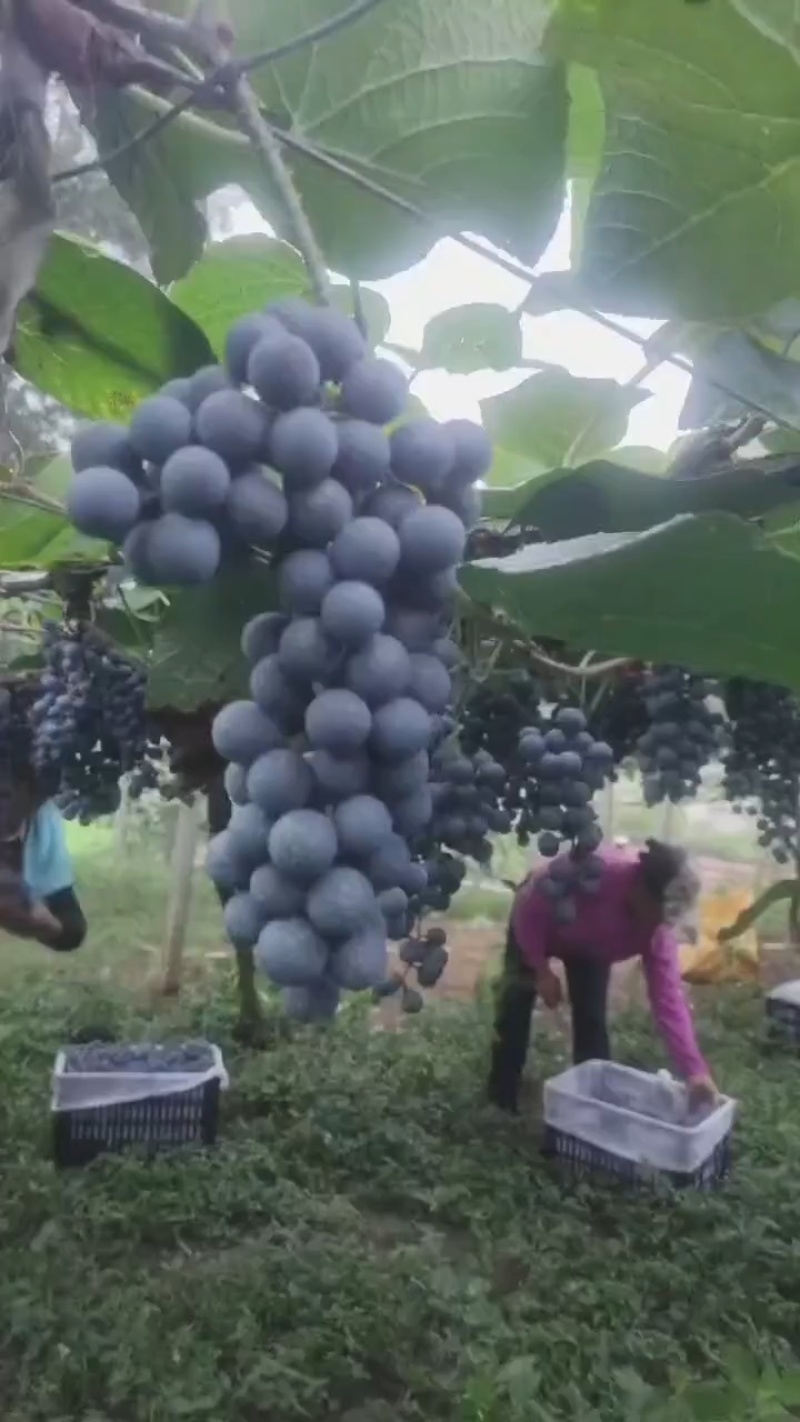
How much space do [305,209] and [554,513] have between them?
0.23m

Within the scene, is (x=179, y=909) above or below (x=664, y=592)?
below

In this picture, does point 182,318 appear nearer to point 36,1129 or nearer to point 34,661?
point 34,661

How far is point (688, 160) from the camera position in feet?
2.20

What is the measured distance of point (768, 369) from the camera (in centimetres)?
87

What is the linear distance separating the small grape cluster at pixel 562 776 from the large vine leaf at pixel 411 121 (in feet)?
3.19

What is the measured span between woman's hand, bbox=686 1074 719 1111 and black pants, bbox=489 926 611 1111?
42 centimetres

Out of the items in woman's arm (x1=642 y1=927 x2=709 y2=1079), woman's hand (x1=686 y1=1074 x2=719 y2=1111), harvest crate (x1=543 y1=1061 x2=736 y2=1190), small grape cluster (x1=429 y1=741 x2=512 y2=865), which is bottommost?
harvest crate (x1=543 y1=1061 x2=736 y2=1190)

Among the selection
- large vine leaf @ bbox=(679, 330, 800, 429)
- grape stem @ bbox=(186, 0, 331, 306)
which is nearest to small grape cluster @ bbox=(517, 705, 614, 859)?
large vine leaf @ bbox=(679, 330, 800, 429)

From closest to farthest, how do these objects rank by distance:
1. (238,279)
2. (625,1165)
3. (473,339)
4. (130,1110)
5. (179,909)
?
(238,279), (473,339), (625,1165), (130,1110), (179,909)

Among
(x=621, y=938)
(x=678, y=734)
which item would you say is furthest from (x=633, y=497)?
(x=621, y=938)

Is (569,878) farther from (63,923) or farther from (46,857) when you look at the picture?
(63,923)

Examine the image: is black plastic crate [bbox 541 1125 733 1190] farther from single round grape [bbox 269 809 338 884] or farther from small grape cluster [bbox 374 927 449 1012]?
single round grape [bbox 269 809 338 884]

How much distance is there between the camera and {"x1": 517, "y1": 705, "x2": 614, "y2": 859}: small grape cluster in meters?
1.69

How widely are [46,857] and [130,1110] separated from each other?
81 cm
